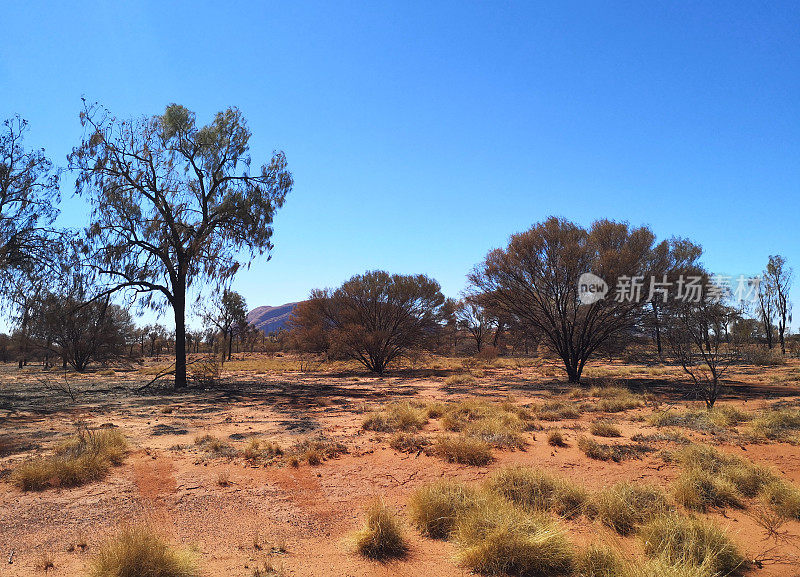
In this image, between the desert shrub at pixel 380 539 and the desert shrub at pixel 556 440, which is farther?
the desert shrub at pixel 556 440

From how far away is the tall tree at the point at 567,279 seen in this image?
21.8m

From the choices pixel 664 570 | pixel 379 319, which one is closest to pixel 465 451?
pixel 664 570

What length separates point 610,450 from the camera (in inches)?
318

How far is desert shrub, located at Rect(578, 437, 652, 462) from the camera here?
7777 mm

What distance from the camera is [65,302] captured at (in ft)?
59.7

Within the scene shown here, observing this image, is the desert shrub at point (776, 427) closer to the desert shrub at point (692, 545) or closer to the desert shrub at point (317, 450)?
Result: the desert shrub at point (692, 545)

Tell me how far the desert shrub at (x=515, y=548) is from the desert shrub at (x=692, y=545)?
0.91 meters

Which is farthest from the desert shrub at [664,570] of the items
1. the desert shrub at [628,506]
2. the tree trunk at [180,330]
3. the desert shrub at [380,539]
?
the tree trunk at [180,330]

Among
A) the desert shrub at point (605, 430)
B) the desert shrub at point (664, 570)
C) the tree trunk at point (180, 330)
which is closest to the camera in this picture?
the desert shrub at point (664, 570)

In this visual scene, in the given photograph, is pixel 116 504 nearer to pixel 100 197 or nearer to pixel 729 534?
pixel 729 534

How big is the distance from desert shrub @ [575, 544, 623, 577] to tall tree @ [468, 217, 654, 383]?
1924 cm

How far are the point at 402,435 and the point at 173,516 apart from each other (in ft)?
15.8

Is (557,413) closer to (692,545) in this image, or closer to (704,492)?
(704,492)

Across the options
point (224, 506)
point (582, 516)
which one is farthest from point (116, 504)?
point (582, 516)
